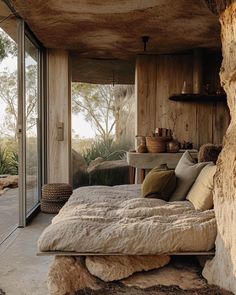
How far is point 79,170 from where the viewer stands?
242 inches

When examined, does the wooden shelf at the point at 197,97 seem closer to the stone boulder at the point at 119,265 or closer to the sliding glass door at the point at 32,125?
the sliding glass door at the point at 32,125

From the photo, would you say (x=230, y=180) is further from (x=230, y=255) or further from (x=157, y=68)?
(x=157, y=68)

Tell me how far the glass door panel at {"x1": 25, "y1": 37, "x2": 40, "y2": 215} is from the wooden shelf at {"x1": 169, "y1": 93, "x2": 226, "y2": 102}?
1972 millimetres

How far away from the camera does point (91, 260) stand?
2.29 meters

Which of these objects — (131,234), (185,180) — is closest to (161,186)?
(185,180)

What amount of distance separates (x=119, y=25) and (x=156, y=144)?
1.46 m

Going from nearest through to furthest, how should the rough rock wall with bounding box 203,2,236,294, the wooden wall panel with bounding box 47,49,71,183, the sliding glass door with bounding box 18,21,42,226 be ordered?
the rough rock wall with bounding box 203,2,236,294 → the sliding glass door with bounding box 18,21,42,226 → the wooden wall panel with bounding box 47,49,71,183

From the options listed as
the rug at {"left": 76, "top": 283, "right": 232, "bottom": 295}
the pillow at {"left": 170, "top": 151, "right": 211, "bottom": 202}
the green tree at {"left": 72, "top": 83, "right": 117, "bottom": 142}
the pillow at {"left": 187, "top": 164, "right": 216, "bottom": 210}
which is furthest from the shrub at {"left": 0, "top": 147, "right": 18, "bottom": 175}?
the rug at {"left": 76, "top": 283, "right": 232, "bottom": 295}

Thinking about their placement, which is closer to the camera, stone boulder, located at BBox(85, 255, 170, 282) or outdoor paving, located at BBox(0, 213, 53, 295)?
stone boulder, located at BBox(85, 255, 170, 282)

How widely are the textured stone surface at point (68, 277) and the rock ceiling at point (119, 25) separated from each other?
2.48 m

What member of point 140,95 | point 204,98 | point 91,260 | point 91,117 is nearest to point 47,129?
point 91,117

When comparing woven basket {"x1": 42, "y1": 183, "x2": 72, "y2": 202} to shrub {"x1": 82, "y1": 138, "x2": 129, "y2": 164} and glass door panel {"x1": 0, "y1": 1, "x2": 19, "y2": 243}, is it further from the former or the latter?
shrub {"x1": 82, "y1": 138, "x2": 129, "y2": 164}

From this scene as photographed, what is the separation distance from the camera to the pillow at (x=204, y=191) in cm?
269

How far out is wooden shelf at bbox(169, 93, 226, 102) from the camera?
5.57 m
